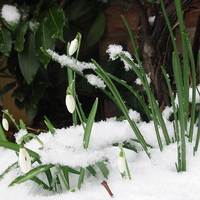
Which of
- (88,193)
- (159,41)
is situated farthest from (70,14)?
(88,193)

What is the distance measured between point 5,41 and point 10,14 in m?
0.11

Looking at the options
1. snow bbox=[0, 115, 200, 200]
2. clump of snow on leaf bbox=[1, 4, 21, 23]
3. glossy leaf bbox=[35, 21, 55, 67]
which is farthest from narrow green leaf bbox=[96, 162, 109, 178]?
clump of snow on leaf bbox=[1, 4, 21, 23]

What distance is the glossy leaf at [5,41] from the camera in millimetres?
1251

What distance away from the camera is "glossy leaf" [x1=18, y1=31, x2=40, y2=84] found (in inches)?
50.7

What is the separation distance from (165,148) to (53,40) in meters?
0.69

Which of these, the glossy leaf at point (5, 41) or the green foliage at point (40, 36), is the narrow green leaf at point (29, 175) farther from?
the glossy leaf at point (5, 41)

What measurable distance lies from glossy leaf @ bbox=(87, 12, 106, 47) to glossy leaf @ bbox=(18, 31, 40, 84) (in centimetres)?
35

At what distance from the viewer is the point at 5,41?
126cm

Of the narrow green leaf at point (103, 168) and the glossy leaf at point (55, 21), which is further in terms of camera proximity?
the glossy leaf at point (55, 21)

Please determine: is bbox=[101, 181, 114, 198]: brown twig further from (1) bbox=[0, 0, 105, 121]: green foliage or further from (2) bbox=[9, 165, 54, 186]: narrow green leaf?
(1) bbox=[0, 0, 105, 121]: green foliage

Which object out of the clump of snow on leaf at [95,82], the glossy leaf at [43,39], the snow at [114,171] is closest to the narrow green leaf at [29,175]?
the snow at [114,171]

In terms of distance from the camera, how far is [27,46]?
51.5 inches

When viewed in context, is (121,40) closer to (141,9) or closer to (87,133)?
(141,9)

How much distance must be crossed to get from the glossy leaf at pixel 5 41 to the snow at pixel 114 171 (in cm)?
Result: 63
